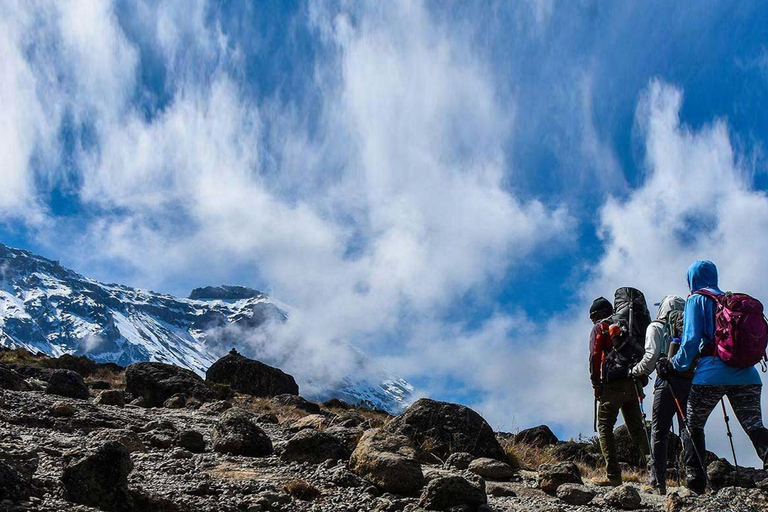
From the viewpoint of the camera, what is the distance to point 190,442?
24.1 ft

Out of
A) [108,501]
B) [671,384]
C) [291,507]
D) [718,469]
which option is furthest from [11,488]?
[718,469]

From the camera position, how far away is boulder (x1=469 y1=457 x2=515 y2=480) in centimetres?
775

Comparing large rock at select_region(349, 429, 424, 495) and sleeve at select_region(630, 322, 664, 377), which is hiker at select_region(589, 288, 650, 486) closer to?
sleeve at select_region(630, 322, 664, 377)

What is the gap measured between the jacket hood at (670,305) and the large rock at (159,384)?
11131 mm

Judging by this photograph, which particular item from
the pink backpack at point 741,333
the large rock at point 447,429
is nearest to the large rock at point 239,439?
the large rock at point 447,429

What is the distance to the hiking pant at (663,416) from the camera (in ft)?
22.9

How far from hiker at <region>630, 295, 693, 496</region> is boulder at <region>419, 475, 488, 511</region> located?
2.72 m

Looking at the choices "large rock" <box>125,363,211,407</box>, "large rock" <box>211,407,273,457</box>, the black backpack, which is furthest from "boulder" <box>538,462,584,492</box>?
"large rock" <box>125,363,211,407</box>

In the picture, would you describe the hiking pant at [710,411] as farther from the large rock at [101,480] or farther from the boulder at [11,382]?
the boulder at [11,382]

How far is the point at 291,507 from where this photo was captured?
5199 mm

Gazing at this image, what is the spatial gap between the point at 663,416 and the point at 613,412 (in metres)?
1.29

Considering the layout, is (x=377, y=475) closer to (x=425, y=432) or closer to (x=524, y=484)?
(x=524, y=484)

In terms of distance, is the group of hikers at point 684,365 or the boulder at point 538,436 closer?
the group of hikers at point 684,365

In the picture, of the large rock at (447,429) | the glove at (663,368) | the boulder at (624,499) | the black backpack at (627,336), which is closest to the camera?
the boulder at (624,499)
